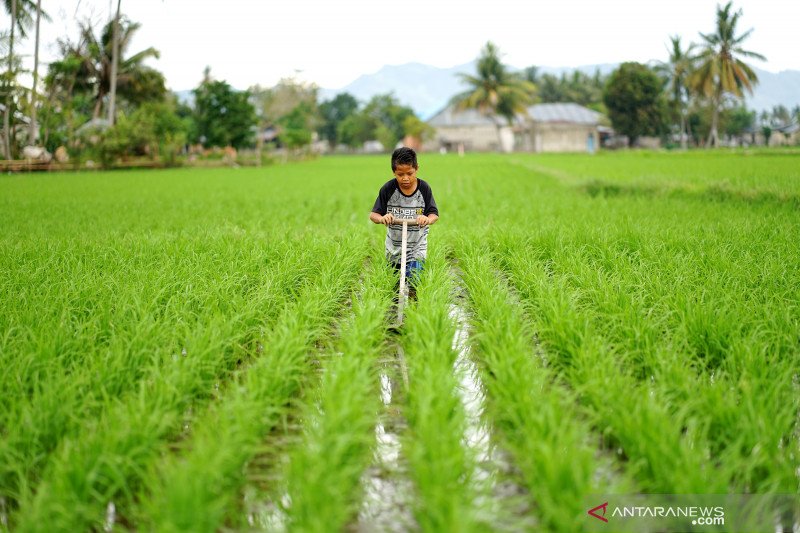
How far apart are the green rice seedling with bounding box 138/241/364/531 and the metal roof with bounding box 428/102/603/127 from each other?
4687 cm

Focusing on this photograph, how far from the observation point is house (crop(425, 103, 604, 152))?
46594 millimetres

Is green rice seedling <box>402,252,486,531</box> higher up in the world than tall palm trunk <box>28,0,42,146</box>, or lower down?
lower down

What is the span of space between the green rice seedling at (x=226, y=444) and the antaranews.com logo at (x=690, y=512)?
1012mm

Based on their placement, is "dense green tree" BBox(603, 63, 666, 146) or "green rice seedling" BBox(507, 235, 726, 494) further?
"dense green tree" BBox(603, 63, 666, 146)

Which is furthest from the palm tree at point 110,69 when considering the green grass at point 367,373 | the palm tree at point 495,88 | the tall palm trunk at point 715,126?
the tall palm trunk at point 715,126

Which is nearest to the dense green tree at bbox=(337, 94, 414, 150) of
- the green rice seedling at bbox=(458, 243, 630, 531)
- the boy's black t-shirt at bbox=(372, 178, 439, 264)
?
the boy's black t-shirt at bbox=(372, 178, 439, 264)

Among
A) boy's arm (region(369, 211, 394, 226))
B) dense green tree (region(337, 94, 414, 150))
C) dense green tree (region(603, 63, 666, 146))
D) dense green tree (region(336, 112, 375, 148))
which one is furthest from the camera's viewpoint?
dense green tree (region(336, 112, 375, 148))

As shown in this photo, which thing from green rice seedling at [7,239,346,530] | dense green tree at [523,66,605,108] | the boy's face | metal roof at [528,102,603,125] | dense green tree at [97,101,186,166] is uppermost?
dense green tree at [523,66,605,108]

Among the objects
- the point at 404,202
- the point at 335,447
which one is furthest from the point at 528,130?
the point at 335,447

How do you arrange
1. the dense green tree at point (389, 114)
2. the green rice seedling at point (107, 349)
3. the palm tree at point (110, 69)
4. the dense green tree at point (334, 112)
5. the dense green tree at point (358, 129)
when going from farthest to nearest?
1. the dense green tree at point (334, 112)
2. the dense green tree at point (358, 129)
3. the dense green tree at point (389, 114)
4. the palm tree at point (110, 69)
5. the green rice seedling at point (107, 349)

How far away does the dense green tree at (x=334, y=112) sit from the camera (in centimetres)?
6250

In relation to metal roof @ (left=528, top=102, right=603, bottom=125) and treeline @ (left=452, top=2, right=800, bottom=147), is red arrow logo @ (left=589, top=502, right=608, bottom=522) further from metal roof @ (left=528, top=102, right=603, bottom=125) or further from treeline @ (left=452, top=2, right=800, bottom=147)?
metal roof @ (left=528, top=102, right=603, bottom=125)

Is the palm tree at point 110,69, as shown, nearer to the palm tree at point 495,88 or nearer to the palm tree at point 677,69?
the palm tree at point 495,88

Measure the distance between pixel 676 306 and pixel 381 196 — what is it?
175 cm
